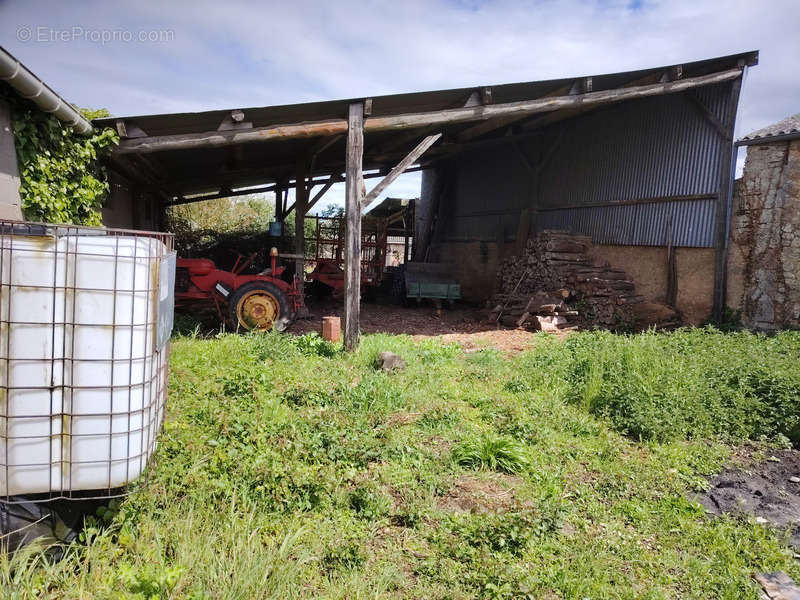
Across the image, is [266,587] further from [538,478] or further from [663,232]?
[663,232]

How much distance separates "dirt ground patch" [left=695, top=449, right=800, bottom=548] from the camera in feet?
12.7

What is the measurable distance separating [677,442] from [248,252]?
1214 centimetres

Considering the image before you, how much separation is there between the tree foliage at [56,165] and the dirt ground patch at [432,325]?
378 cm

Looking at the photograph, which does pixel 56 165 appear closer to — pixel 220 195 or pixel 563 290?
pixel 220 195

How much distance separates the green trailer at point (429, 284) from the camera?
43.1ft

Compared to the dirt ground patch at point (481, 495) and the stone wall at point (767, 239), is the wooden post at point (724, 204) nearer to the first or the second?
the stone wall at point (767, 239)

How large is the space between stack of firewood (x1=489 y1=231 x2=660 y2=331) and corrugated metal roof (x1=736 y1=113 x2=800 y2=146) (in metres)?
3.29

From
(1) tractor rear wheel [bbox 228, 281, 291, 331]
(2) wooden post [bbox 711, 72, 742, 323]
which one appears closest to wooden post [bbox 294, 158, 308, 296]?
(1) tractor rear wheel [bbox 228, 281, 291, 331]

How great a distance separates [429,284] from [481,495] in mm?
9594

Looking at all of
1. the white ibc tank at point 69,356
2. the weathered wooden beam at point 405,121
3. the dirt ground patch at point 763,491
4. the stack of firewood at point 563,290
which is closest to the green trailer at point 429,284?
the stack of firewood at point 563,290

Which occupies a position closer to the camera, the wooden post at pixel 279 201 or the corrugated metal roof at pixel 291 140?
the corrugated metal roof at pixel 291 140

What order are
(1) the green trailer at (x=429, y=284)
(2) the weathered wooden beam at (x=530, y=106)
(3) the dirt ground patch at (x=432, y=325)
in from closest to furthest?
(2) the weathered wooden beam at (x=530, y=106)
(3) the dirt ground patch at (x=432, y=325)
(1) the green trailer at (x=429, y=284)

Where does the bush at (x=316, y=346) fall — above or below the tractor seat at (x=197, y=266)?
below

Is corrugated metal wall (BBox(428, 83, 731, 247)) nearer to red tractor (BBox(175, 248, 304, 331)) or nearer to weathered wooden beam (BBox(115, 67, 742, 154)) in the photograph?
weathered wooden beam (BBox(115, 67, 742, 154))
